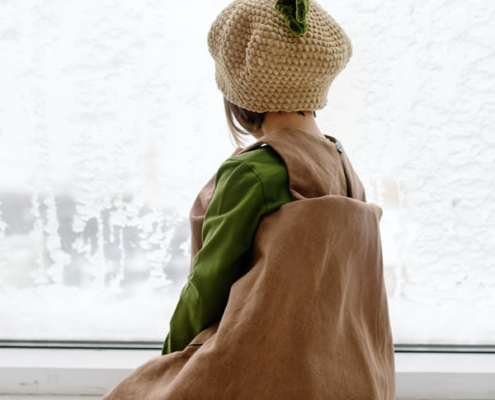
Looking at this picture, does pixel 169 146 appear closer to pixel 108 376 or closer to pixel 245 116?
pixel 245 116

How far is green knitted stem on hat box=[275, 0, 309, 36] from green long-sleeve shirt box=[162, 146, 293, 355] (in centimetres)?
17

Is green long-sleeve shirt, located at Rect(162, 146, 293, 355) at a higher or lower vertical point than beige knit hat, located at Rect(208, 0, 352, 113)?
lower

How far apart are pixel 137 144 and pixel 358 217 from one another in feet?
2.26

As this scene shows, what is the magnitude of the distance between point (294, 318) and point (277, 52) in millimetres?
372

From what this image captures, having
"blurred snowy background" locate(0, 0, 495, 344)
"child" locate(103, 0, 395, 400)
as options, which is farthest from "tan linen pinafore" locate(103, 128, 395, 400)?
"blurred snowy background" locate(0, 0, 495, 344)

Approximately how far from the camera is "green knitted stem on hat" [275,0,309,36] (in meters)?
0.67

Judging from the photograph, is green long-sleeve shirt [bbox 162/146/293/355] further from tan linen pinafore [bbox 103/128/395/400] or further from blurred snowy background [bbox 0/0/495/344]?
blurred snowy background [bbox 0/0/495/344]

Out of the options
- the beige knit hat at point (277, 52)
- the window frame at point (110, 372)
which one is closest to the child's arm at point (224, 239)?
the beige knit hat at point (277, 52)

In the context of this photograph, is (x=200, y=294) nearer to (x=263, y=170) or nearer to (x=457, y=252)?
(x=263, y=170)

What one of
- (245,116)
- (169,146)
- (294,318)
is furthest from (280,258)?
(169,146)

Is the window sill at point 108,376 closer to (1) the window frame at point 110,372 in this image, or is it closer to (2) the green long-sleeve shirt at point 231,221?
(1) the window frame at point 110,372

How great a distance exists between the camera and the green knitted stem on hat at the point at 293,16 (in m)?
0.67

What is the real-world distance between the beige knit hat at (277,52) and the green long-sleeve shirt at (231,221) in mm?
97

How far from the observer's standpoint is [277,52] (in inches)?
26.9
